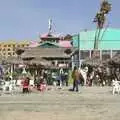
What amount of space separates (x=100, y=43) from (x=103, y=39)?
5.27 ft

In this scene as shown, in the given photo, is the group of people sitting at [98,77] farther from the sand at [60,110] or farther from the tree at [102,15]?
the tree at [102,15]

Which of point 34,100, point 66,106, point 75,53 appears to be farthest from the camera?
point 75,53

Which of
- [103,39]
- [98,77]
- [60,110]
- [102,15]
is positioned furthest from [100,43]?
[60,110]

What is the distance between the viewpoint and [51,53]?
6819 cm

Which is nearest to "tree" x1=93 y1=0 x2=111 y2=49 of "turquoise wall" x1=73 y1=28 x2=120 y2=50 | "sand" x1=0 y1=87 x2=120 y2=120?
"turquoise wall" x1=73 y1=28 x2=120 y2=50

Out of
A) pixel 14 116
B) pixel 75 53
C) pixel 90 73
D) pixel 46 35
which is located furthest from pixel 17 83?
pixel 46 35

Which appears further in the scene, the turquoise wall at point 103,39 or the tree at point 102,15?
the tree at point 102,15

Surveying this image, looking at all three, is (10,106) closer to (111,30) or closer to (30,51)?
(30,51)

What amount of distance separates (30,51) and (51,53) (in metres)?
2.39

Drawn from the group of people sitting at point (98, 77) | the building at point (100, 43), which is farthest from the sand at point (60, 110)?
the building at point (100, 43)

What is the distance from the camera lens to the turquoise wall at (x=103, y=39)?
7312 centimetres

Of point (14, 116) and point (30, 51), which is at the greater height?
point (30, 51)

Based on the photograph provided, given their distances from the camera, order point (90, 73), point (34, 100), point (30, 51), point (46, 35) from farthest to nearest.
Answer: point (46, 35)
point (30, 51)
point (90, 73)
point (34, 100)

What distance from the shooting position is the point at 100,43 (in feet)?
241
